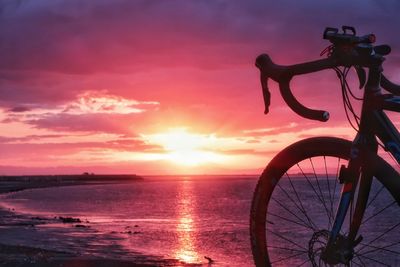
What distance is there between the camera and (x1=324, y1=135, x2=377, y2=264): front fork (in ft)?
13.1

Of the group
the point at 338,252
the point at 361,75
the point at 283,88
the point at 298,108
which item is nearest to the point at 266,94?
the point at 283,88

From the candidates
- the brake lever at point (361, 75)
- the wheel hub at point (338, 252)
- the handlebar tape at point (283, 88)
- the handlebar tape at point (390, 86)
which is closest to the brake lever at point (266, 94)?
the handlebar tape at point (283, 88)

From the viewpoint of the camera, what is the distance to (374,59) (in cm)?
387

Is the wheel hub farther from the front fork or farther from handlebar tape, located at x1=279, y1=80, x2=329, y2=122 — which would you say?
handlebar tape, located at x1=279, y1=80, x2=329, y2=122

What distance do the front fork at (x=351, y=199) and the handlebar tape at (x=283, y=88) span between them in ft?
1.33

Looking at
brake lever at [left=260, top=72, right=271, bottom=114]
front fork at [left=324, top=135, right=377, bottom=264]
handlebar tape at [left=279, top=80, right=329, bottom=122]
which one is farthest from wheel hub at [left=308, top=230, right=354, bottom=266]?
brake lever at [left=260, top=72, right=271, bottom=114]

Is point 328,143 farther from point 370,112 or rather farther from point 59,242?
point 59,242

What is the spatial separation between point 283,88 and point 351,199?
922 millimetres

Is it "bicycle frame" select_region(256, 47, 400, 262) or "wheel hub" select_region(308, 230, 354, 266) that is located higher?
"bicycle frame" select_region(256, 47, 400, 262)

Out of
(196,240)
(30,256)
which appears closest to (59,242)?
(196,240)

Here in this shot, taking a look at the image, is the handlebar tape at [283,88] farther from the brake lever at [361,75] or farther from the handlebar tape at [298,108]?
the brake lever at [361,75]

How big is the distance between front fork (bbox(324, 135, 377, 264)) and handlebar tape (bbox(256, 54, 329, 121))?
41 centimetres

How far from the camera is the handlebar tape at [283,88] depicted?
3838 millimetres

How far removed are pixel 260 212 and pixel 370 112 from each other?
1090mm
